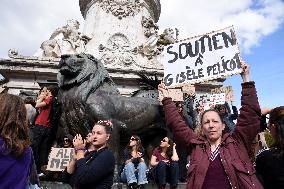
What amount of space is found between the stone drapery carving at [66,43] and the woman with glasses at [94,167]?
1073 centimetres

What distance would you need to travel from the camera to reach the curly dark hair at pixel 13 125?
248cm

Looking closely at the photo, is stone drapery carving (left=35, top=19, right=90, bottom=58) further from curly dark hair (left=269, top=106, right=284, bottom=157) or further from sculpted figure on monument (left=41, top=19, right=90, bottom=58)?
curly dark hair (left=269, top=106, right=284, bottom=157)

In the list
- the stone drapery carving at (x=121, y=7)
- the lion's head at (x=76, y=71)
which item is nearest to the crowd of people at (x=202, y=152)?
the lion's head at (x=76, y=71)

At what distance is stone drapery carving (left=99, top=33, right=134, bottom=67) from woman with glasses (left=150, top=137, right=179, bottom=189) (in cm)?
648

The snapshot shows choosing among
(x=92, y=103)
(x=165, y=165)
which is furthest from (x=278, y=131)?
(x=92, y=103)

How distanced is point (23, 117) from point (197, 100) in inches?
311

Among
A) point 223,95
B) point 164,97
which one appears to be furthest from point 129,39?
point 164,97

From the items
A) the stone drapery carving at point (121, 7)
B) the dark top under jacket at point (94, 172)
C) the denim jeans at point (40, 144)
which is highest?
the stone drapery carving at point (121, 7)

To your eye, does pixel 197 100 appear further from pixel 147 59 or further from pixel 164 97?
pixel 164 97

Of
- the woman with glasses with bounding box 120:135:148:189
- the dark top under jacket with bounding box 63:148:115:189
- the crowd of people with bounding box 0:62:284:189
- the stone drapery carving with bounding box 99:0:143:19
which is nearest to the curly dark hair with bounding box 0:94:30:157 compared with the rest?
the crowd of people with bounding box 0:62:284:189

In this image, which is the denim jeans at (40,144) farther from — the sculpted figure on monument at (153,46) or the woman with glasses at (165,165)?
the sculpted figure on monument at (153,46)

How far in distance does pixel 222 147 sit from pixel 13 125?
1.69 meters

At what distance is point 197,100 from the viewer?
33.3 ft

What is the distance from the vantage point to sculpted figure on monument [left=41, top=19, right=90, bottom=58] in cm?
1402
